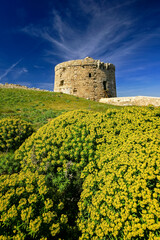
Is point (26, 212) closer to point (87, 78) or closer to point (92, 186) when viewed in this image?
point (92, 186)

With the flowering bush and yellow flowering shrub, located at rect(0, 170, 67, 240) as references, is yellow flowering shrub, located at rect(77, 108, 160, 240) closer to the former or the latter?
yellow flowering shrub, located at rect(0, 170, 67, 240)

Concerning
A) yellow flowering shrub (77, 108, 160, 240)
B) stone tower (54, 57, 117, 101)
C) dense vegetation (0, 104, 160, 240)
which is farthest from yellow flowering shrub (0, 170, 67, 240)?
stone tower (54, 57, 117, 101)

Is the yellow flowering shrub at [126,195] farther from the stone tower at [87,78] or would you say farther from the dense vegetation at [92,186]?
the stone tower at [87,78]

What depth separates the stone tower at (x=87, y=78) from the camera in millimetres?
26531

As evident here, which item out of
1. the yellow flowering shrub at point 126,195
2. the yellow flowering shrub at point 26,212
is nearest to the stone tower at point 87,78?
the yellow flowering shrub at point 126,195

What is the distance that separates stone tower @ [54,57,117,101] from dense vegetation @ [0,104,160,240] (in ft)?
74.4

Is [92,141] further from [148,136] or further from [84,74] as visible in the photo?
[84,74]

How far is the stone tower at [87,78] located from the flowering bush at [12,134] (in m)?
21.1

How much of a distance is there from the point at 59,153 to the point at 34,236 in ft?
6.90

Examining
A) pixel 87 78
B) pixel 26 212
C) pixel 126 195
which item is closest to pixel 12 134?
pixel 26 212

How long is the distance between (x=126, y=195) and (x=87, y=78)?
25.8 metres

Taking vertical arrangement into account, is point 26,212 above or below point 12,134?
below

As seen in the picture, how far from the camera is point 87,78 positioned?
86.8ft

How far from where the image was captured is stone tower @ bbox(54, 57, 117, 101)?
26531mm
